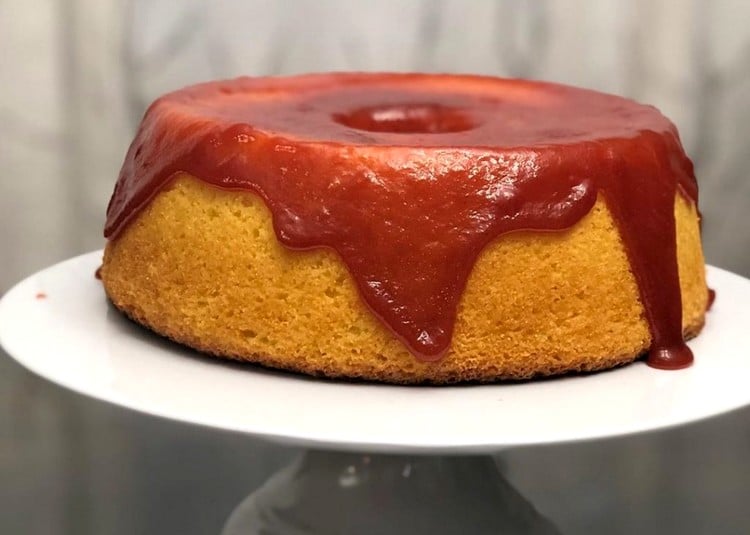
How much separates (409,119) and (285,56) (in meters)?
0.66

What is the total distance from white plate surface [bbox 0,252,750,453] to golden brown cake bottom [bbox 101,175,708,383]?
0.02 metres

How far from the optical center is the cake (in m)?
1.07

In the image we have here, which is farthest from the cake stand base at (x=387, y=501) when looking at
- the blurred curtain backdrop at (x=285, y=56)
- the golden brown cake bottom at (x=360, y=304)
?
the blurred curtain backdrop at (x=285, y=56)

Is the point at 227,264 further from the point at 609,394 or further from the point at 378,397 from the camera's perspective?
the point at 609,394

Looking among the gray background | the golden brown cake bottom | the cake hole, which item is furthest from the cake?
the gray background

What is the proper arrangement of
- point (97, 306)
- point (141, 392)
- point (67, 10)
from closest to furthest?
1. point (141, 392)
2. point (97, 306)
3. point (67, 10)

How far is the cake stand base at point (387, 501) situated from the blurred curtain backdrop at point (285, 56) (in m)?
0.85

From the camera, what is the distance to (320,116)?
4.32 ft

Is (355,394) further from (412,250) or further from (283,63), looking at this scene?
(283,63)

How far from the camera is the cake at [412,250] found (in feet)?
3.51

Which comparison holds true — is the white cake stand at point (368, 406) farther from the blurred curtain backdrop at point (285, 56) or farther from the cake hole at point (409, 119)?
the blurred curtain backdrop at point (285, 56)

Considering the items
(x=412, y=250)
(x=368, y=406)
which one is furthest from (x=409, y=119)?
(x=368, y=406)

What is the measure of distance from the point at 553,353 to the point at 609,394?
9 cm

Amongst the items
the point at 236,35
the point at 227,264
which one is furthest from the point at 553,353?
the point at 236,35
